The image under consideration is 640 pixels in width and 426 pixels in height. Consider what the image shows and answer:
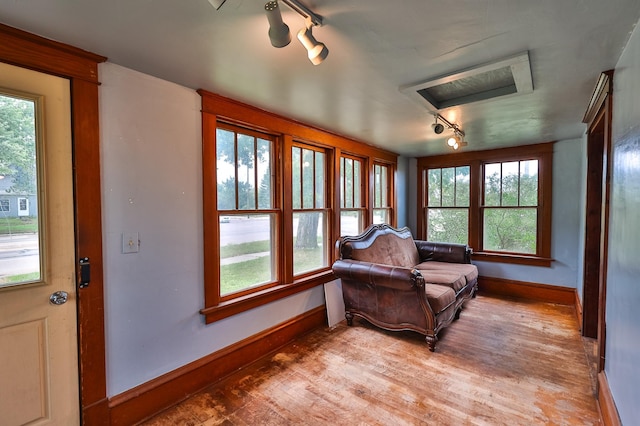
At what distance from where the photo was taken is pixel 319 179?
3439mm

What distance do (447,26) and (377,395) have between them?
7.32ft

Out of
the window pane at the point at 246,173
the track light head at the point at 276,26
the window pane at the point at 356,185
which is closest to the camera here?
the track light head at the point at 276,26

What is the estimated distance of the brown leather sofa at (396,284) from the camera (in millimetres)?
2693

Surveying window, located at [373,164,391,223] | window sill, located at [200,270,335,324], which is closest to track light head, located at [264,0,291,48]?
window sill, located at [200,270,335,324]

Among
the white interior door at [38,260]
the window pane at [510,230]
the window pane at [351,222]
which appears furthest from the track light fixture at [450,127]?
the white interior door at [38,260]

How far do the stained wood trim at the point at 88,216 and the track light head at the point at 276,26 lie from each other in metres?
1.11

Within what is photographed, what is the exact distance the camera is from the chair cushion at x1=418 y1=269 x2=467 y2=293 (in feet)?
10.4

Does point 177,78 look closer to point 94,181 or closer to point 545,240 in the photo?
point 94,181

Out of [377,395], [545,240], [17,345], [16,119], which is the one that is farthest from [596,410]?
[16,119]

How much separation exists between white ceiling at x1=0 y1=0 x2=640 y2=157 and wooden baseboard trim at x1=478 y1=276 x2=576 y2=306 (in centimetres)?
267

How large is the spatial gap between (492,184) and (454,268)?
1.59 metres

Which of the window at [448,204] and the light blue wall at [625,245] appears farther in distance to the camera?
the window at [448,204]

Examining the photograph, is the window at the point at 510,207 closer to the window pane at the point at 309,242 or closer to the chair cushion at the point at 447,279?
the chair cushion at the point at 447,279

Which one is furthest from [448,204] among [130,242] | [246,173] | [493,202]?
A: [130,242]
